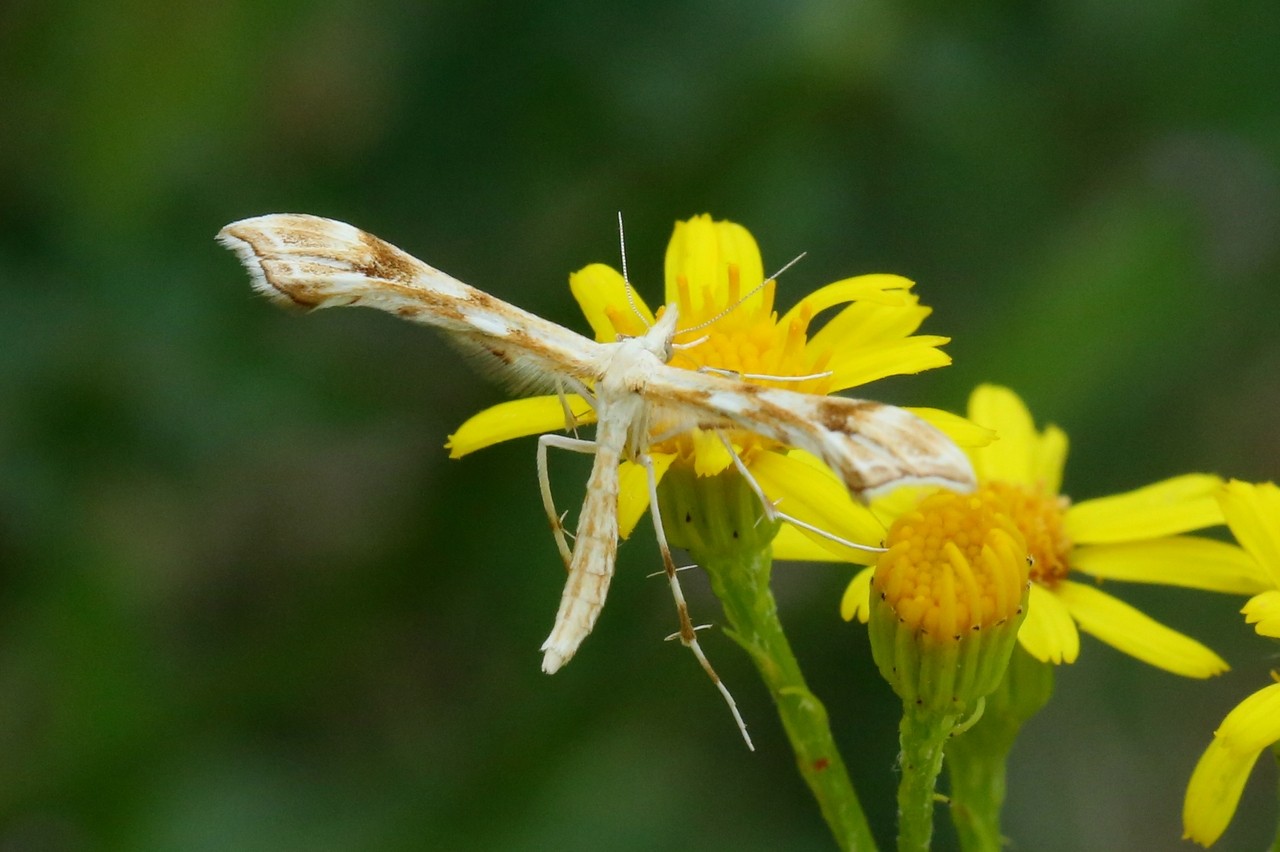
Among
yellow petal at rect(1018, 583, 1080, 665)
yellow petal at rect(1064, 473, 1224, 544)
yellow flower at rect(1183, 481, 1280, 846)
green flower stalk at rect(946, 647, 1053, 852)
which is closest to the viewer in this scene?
yellow flower at rect(1183, 481, 1280, 846)

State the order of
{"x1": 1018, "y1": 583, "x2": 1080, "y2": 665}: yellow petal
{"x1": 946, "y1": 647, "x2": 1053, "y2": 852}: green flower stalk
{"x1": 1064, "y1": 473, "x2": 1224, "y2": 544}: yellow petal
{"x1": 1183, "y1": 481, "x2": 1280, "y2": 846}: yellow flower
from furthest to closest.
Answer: {"x1": 1064, "y1": 473, "x2": 1224, "y2": 544}: yellow petal < {"x1": 946, "y1": 647, "x2": 1053, "y2": 852}: green flower stalk < {"x1": 1018, "y1": 583, "x2": 1080, "y2": 665}: yellow petal < {"x1": 1183, "y1": 481, "x2": 1280, "y2": 846}: yellow flower

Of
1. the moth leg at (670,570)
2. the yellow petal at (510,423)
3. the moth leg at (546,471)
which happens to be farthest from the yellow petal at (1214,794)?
the yellow petal at (510,423)

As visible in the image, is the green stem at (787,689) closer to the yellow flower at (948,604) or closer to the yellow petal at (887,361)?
the yellow flower at (948,604)

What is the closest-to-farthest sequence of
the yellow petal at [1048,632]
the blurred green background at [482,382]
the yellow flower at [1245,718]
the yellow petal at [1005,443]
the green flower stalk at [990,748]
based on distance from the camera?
1. the yellow flower at [1245,718]
2. the yellow petal at [1048,632]
3. the green flower stalk at [990,748]
4. the yellow petal at [1005,443]
5. the blurred green background at [482,382]

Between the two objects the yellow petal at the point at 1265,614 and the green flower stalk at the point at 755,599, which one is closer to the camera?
the yellow petal at the point at 1265,614

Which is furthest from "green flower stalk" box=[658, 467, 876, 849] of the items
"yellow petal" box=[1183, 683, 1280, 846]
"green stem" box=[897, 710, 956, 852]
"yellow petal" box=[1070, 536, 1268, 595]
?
"yellow petal" box=[1070, 536, 1268, 595]

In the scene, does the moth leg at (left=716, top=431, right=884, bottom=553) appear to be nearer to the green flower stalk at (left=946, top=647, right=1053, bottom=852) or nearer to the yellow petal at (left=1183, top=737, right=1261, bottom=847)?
the green flower stalk at (left=946, top=647, right=1053, bottom=852)

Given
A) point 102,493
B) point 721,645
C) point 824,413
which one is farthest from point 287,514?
point 824,413
